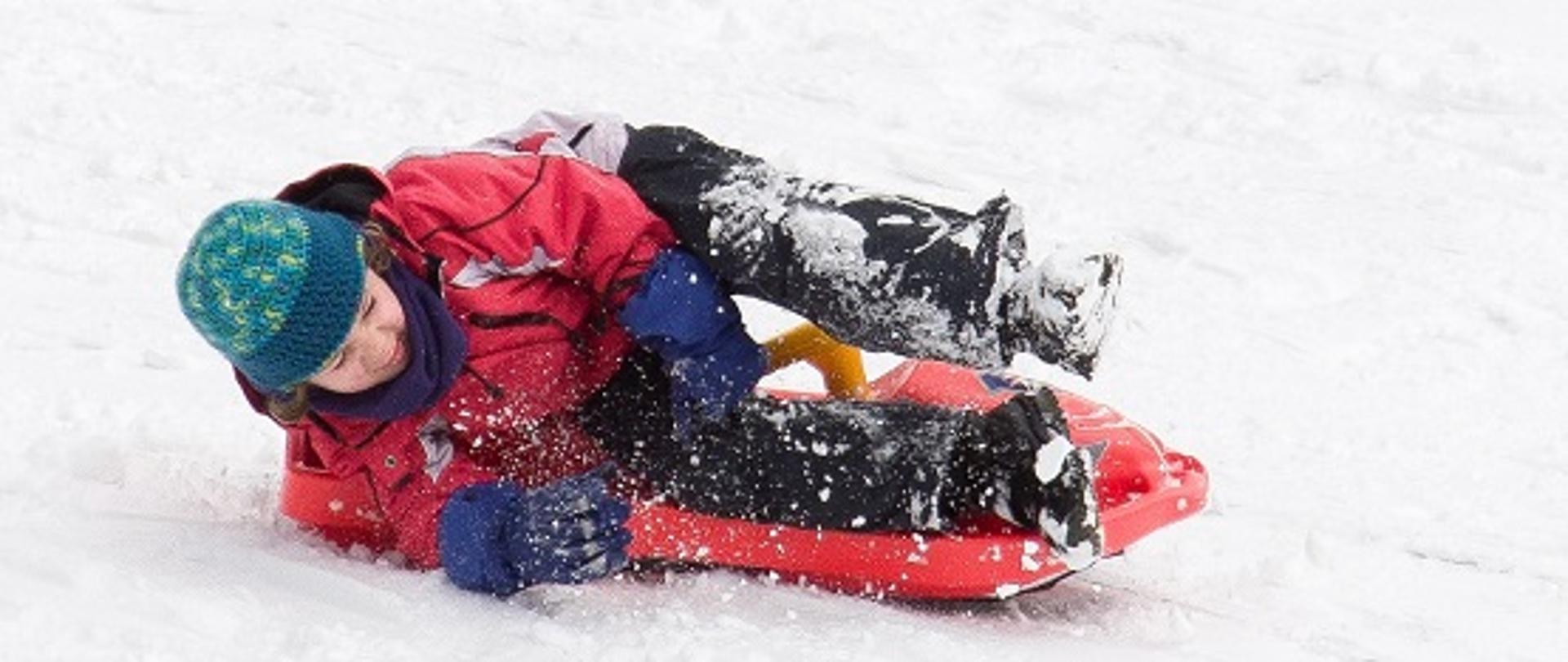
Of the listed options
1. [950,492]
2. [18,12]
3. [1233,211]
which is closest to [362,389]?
[950,492]

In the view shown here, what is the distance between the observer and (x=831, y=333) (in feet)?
9.73

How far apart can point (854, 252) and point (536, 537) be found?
0.60 meters

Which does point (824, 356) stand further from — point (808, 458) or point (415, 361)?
point (415, 361)

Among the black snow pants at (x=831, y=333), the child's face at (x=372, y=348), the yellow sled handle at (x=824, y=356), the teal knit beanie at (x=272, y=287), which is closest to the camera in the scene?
Result: the teal knit beanie at (x=272, y=287)

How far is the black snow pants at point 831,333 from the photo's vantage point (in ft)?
9.25

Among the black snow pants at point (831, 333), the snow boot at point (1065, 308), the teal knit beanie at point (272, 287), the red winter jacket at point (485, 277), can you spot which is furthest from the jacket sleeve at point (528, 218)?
the snow boot at point (1065, 308)

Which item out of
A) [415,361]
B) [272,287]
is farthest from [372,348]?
[272,287]

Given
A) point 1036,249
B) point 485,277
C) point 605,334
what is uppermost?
point 485,277

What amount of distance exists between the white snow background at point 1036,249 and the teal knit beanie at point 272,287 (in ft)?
1.02

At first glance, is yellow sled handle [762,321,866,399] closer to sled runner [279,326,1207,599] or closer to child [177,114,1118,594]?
child [177,114,1118,594]

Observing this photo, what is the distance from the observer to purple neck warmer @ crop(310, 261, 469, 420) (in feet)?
8.72

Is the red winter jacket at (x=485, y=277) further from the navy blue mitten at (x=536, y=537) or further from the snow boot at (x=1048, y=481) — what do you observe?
the snow boot at (x=1048, y=481)

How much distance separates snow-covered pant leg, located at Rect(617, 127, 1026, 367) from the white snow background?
0.41m

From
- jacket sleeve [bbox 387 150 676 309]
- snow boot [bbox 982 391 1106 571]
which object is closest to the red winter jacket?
jacket sleeve [bbox 387 150 676 309]
